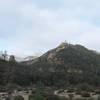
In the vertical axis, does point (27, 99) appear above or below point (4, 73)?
below

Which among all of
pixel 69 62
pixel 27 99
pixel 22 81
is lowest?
pixel 27 99

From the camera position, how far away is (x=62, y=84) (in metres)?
95.3

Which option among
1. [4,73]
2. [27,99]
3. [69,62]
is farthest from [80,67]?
[27,99]

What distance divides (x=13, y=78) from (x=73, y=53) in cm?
7327

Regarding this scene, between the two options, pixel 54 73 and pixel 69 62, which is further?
pixel 69 62

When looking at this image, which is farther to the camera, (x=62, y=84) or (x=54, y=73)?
(x=54, y=73)

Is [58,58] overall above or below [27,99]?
above

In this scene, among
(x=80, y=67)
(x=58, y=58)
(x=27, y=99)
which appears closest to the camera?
(x=27, y=99)

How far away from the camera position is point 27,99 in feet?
149

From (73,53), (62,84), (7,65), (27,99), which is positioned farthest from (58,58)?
(27,99)

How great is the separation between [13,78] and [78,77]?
60.1 feet

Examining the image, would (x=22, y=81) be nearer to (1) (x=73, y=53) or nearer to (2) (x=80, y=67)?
(2) (x=80, y=67)

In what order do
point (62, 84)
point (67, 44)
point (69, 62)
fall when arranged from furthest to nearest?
point (67, 44) < point (69, 62) < point (62, 84)

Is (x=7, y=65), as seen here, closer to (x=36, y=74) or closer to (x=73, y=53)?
(x=36, y=74)
